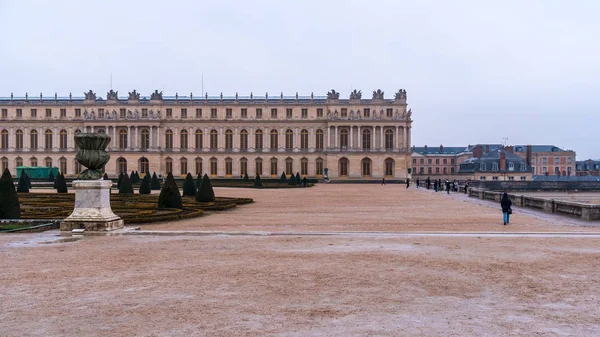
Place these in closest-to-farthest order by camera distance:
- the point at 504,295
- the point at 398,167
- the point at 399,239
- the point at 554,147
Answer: the point at 504,295
the point at 399,239
the point at 398,167
the point at 554,147

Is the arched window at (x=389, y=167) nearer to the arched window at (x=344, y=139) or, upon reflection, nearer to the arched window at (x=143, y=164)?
the arched window at (x=344, y=139)

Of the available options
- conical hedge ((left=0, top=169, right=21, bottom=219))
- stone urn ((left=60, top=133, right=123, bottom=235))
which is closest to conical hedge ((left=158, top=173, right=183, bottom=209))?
conical hedge ((left=0, top=169, right=21, bottom=219))

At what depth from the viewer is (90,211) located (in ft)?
48.2

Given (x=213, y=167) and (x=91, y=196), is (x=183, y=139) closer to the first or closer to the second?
(x=213, y=167)

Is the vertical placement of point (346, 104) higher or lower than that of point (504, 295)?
higher

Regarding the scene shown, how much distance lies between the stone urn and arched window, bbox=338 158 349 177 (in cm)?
6166

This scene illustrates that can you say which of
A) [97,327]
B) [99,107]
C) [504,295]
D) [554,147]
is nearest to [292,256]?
[504,295]

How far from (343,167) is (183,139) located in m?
21.5

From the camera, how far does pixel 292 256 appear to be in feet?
35.6

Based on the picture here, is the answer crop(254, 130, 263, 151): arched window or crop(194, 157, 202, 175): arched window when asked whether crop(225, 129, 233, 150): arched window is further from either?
crop(194, 157, 202, 175): arched window

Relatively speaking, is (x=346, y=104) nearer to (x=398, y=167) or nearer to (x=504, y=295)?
(x=398, y=167)

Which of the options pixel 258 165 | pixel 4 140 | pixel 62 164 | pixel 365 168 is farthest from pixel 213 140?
pixel 4 140

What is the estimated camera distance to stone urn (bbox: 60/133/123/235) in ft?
47.7

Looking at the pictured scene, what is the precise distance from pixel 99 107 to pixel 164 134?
9.03 metres
